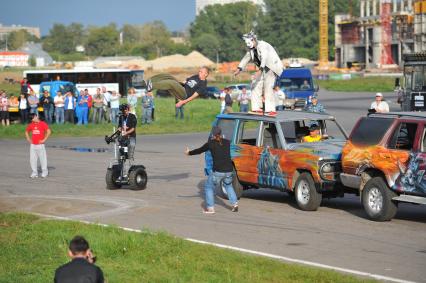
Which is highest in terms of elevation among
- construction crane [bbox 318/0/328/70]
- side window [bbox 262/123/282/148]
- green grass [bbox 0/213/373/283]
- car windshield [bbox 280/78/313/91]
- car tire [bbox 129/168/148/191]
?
construction crane [bbox 318/0/328/70]

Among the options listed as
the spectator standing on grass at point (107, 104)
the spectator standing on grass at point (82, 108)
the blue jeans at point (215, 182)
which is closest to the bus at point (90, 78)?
the spectator standing on grass at point (107, 104)

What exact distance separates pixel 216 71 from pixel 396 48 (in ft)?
88.6

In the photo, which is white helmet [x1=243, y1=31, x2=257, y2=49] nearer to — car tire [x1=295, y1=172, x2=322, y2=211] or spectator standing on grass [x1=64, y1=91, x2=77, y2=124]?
car tire [x1=295, y1=172, x2=322, y2=211]

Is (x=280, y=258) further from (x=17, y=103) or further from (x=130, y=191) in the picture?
(x=17, y=103)

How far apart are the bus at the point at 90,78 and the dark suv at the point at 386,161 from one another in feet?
154

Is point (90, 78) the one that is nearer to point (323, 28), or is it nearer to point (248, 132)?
point (248, 132)

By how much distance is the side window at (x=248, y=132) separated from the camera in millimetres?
18672

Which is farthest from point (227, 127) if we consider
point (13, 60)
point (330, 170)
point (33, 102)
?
point (13, 60)

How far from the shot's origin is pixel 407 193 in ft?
50.4

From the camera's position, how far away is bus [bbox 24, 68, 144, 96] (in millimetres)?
62375

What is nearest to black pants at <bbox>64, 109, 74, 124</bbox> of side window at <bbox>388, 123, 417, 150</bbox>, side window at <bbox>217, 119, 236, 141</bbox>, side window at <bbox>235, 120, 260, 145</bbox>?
side window at <bbox>217, 119, 236, 141</bbox>

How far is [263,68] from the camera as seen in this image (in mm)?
19562

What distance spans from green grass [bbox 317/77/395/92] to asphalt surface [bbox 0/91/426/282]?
213 feet

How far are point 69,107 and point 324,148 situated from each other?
27345mm
